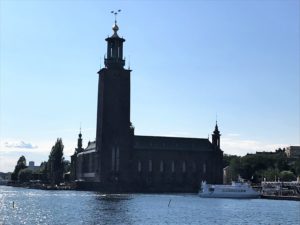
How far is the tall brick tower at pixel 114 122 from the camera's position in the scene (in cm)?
15212

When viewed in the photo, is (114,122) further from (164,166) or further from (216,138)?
(216,138)

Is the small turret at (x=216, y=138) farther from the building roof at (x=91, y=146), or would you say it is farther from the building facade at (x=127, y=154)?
the building roof at (x=91, y=146)

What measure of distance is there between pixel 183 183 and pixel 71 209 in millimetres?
90194

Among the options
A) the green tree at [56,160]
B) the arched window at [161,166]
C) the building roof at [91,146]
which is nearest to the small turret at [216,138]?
the arched window at [161,166]

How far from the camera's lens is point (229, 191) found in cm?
13912

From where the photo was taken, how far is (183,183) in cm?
16512

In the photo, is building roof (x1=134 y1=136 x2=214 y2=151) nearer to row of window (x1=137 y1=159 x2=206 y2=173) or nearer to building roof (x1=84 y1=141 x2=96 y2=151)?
row of window (x1=137 y1=159 x2=206 y2=173)

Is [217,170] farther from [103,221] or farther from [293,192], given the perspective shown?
[103,221]

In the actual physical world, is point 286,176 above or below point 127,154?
below

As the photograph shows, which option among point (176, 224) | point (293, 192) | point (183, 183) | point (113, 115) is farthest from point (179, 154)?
point (176, 224)

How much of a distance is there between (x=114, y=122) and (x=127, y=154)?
8.72 metres

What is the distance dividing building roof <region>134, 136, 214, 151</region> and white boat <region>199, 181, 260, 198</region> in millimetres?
27990

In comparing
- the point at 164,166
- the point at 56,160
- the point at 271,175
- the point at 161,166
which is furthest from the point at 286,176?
the point at 56,160

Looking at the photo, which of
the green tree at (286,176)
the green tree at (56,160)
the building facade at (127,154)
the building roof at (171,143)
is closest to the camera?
the building facade at (127,154)
